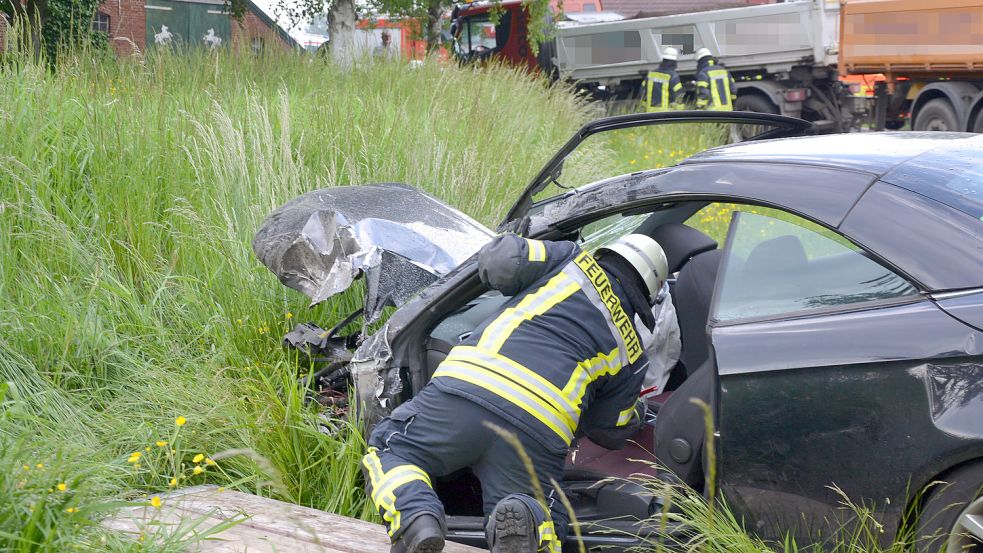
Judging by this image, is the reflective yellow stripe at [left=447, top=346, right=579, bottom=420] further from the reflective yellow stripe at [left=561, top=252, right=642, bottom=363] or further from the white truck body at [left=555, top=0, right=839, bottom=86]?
the white truck body at [left=555, top=0, right=839, bottom=86]

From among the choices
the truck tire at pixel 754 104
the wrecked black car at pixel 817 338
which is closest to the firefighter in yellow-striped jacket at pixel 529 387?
the wrecked black car at pixel 817 338

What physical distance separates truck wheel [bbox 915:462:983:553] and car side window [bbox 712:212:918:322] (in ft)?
1.52

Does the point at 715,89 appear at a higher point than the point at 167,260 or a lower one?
higher

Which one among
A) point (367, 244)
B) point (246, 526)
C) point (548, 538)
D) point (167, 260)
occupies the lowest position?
point (246, 526)

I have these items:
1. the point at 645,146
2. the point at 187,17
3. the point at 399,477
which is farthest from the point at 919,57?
the point at 187,17

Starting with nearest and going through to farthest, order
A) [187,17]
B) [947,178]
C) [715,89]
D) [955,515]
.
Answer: [955,515] → [947,178] → [715,89] → [187,17]

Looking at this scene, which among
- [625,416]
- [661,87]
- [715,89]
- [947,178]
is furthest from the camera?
[661,87]

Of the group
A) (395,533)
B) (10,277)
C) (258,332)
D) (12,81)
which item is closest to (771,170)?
(395,533)

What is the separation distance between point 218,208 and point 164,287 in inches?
28.8

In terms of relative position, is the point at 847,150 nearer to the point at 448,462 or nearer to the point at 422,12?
the point at 448,462

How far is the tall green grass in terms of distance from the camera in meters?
3.78

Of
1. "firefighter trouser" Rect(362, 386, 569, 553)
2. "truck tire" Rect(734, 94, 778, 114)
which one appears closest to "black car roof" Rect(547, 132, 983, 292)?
"firefighter trouser" Rect(362, 386, 569, 553)

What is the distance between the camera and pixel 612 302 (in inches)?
119

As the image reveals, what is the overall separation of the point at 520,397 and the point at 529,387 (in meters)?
0.04
